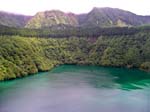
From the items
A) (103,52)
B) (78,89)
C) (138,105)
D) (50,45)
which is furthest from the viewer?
(50,45)

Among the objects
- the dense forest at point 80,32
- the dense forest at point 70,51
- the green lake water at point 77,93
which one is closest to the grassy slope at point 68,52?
the dense forest at point 70,51

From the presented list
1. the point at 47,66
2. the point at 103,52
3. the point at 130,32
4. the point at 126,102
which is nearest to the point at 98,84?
the point at 126,102

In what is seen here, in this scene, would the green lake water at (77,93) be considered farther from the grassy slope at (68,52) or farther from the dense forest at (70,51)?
the dense forest at (70,51)

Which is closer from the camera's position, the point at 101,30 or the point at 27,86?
the point at 27,86

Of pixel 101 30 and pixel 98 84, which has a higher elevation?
pixel 101 30

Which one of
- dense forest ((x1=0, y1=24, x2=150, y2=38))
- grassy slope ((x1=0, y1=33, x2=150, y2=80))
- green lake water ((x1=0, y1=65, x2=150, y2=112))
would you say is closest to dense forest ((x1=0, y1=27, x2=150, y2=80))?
grassy slope ((x1=0, y1=33, x2=150, y2=80))

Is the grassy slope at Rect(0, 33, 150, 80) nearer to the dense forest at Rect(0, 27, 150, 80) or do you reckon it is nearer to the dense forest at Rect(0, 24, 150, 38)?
the dense forest at Rect(0, 27, 150, 80)

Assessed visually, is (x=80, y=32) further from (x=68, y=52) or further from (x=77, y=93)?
(x=77, y=93)

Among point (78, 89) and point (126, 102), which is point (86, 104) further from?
point (78, 89)
